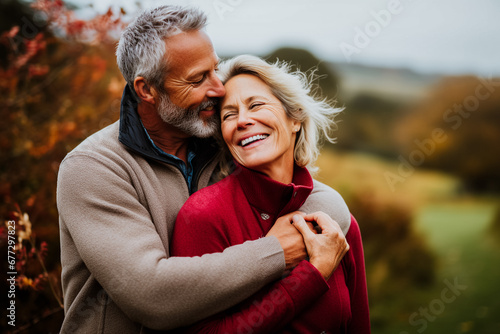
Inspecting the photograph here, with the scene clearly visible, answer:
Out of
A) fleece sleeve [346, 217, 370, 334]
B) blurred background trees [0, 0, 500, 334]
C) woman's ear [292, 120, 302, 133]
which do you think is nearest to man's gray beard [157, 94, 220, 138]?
woman's ear [292, 120, 302, 133]

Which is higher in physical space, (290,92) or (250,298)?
(290,92)

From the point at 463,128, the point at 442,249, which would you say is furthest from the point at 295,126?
the point at 463,128

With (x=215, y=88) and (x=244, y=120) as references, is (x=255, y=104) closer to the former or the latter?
(x=244, y=120)

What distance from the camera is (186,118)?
2.17 meters

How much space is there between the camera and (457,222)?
4.83 metres

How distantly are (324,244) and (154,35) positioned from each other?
130 centimetres

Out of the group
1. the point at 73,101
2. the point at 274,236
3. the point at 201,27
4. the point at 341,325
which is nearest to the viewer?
the point at 274,236

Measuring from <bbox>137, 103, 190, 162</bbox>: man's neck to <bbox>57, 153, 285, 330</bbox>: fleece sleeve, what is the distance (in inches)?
16.3

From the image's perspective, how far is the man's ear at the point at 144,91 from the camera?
2148 mm

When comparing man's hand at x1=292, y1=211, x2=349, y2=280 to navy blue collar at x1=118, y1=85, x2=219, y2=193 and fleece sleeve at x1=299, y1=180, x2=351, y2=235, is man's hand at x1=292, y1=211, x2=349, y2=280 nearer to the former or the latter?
fleece sleeve at x1=299, y1=180, x2=351, y2=235

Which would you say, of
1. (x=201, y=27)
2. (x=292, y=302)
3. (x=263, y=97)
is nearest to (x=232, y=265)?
(x=292, y=302)

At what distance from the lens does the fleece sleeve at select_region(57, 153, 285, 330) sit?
1.60 meters

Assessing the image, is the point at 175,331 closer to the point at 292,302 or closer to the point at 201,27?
the point at 292,302

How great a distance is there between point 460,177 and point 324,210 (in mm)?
3536
